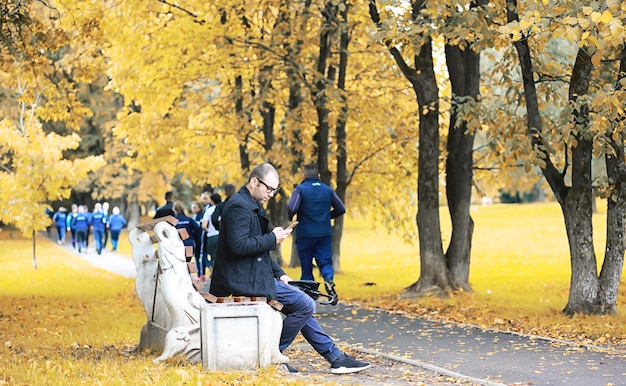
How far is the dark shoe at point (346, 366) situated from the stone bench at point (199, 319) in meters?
0.61

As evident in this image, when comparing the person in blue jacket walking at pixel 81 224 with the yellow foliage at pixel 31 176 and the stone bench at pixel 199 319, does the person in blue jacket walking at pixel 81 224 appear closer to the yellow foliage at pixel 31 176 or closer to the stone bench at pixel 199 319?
the yellow foliage at pixel 31 176

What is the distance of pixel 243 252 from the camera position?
8.11 metres

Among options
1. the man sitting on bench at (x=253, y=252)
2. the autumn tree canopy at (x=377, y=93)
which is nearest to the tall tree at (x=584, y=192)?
the autumn tree canopy at (x=377, y=93)

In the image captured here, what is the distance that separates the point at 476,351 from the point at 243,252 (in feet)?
11.8

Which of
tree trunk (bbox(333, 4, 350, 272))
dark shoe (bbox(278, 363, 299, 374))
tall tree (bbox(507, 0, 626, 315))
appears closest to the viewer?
dark shoe (bbox(278, 363, 299, 374))

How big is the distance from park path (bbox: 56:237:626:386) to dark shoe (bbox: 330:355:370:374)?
0.75 m

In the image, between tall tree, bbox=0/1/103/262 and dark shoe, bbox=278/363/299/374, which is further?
tall tree, bbox=0/1/103/262

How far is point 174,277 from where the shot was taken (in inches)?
354

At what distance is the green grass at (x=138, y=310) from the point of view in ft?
26.8

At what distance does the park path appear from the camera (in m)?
8.98

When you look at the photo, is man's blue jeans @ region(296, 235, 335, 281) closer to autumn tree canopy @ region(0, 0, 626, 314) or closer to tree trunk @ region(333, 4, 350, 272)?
autumn tree canopy @ region(0, 0, 626, 314)

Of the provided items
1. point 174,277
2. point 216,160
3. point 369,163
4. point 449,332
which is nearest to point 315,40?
point 369,163

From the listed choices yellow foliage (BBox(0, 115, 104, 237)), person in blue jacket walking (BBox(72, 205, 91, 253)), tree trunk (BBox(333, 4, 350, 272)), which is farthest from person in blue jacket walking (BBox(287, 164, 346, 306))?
person in blue jacket walking (BBox(72, 205, 91, 253))

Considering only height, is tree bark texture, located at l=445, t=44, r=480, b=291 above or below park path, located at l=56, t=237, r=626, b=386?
above
